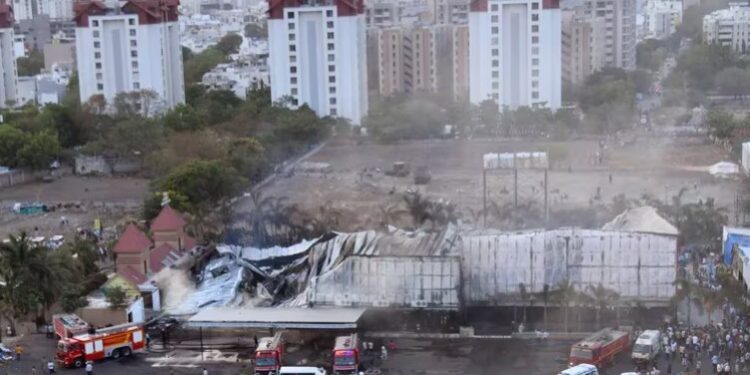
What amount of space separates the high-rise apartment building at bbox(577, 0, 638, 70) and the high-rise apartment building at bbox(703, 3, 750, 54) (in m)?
2.02

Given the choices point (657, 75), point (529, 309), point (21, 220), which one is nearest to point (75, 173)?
point (21, 220)

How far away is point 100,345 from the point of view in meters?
8.10

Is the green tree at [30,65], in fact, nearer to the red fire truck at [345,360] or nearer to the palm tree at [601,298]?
the palm tree at [601,298]

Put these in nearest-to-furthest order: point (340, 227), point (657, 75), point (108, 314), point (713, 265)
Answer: point (108, 314), point (713, 265), point (340, 227), point (657, 75)

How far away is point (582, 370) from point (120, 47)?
1560cm

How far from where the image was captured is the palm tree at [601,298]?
8586 mm

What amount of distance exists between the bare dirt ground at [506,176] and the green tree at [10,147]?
172 inches

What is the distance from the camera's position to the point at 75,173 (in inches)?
715

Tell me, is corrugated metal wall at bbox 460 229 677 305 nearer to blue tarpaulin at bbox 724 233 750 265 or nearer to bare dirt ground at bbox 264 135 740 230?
blue tarpaulin at bbox 724 233 750 265

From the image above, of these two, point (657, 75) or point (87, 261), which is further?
point (657, 75)

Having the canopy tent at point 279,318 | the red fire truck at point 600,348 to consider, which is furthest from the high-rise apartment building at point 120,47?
the red fire truck at point 600,348

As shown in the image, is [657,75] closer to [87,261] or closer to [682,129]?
[682,129]

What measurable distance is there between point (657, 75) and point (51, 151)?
45.2 ft

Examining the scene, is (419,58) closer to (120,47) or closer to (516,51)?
(516,51)
